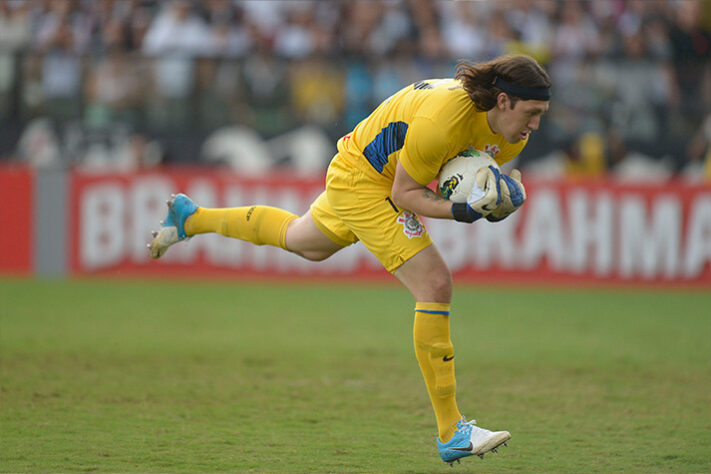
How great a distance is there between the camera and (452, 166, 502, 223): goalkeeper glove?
185 inches

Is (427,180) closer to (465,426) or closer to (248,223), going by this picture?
(465,426)

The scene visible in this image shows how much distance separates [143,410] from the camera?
19.1ft

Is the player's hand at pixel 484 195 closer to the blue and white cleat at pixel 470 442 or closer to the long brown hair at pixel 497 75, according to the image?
the long brown hair at pixel 497 75

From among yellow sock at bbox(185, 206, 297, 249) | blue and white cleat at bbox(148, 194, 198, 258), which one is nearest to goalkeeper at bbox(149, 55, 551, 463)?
yellow sock at bbox(185, 206, 297, 249)

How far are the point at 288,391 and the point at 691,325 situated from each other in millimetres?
5325

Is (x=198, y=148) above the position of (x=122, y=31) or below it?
below

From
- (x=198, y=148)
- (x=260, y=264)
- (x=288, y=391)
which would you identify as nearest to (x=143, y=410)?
(x=288, y=391)

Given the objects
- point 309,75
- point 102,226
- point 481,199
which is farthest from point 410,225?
point 309,75

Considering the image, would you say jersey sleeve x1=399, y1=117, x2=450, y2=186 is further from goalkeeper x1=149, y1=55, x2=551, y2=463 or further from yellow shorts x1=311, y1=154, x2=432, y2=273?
yellow shorts x1=311, y1=154, x2=432, y2=273

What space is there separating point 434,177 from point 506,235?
8.06 m

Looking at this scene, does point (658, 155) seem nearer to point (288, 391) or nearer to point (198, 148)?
point (198, 148)

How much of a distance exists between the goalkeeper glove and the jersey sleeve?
9.2 inches

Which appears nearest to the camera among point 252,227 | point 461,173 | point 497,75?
point 497,75

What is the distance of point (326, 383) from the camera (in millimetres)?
6824
